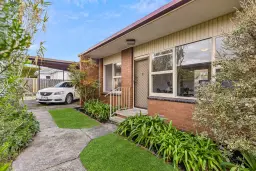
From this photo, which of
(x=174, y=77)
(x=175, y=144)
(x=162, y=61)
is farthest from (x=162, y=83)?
(x=175, y=144)

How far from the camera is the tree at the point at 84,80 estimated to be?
23.7ft

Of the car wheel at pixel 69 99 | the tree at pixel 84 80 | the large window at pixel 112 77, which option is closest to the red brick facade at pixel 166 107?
the large window at pixel 112 77

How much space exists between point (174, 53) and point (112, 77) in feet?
13.0

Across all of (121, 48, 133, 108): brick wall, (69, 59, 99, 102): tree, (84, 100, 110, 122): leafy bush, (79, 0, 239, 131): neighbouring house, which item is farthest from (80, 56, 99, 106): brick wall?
(121, 48, 133, 108): brick wall

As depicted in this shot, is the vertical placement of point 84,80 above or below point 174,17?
below

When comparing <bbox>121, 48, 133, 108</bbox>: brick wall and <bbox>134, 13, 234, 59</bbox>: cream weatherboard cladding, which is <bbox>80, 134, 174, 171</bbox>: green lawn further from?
<bbox>121, 48, 133, 108</bbox>: brick wall

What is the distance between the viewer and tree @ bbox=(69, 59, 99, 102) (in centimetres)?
721

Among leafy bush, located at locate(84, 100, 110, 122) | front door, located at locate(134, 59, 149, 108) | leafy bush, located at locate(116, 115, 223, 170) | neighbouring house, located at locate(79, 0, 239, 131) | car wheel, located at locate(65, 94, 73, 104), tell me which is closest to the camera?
leafy bush, located at locate(116, 115, 223, 170)

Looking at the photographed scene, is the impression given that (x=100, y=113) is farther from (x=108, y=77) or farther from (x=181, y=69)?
(x=181, y=69)

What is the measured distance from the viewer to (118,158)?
8.97ft

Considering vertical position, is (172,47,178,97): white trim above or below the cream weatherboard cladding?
below

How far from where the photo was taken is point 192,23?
3600mm

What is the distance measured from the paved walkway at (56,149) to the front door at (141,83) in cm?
168

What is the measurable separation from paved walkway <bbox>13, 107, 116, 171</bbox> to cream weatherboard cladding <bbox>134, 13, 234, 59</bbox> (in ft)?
10.1
